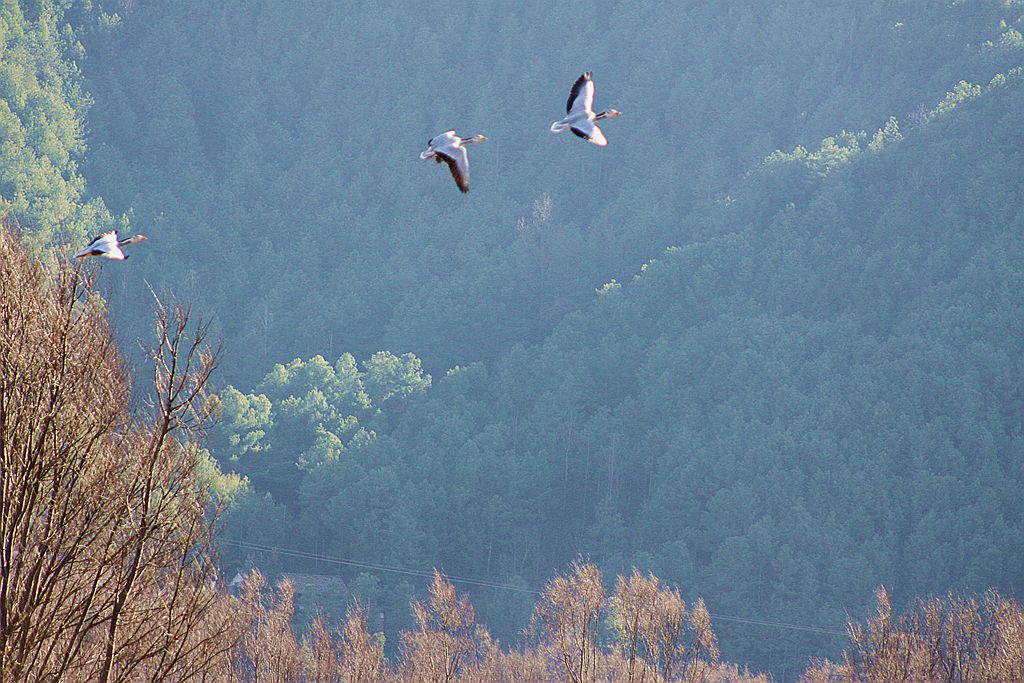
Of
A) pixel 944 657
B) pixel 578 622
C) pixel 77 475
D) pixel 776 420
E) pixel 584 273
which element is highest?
pixel 584 273

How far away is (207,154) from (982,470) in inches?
2766

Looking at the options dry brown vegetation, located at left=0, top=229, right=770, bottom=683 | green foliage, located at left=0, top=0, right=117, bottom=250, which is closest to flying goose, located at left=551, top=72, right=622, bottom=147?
dry brown vegetation, located at left=0, top=229, right=770, bottom=683

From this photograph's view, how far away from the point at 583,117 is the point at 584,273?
77780 mm

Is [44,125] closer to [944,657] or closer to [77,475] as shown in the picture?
[944,657]

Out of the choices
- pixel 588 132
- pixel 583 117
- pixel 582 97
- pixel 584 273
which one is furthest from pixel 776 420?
pixel 588 132

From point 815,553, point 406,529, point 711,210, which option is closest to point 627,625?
point 815,553

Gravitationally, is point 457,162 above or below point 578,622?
below

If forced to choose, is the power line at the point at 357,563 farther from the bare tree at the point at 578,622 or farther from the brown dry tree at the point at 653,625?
→ the brown dry tree at the point at 653,625

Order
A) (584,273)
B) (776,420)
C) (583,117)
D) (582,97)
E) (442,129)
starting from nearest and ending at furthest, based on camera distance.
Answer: (583,117)
(582,97)
(776,420)
(584,273)
(442,129)

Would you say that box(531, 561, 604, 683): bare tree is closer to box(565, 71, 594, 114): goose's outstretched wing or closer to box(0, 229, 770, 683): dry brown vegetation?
box(0, 229, 770, 683): dry brown vegetation

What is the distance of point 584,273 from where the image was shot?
87188mm

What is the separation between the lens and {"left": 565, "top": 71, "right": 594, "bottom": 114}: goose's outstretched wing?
9812 millimetres

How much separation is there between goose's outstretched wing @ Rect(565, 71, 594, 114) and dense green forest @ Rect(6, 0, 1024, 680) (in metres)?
28.2

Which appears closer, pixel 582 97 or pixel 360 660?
pixel 582 97
